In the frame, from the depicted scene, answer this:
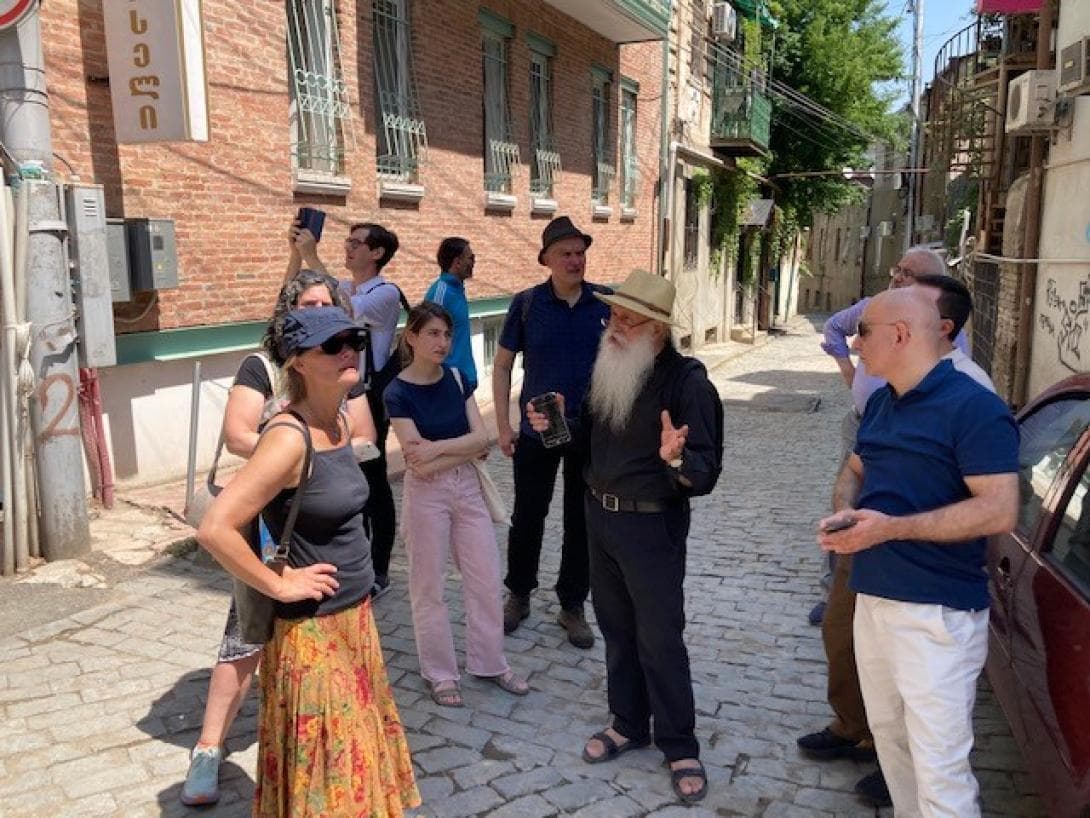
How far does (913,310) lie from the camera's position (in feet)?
8.32

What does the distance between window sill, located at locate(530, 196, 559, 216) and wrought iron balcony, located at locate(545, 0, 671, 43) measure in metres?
2.60

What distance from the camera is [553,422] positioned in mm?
3578

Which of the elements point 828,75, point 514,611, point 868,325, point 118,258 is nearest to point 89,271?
point 118,258

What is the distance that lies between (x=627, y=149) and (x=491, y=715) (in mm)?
13261

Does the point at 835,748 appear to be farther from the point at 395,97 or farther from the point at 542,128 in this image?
the point at 542,128

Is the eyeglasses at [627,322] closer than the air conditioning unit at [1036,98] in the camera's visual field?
Yes

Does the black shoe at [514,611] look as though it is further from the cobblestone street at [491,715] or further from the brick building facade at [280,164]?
the brick building facade at [280,164]

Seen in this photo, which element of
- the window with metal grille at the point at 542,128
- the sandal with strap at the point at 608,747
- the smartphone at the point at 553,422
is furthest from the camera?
the window with metal grille at the point at 542,128

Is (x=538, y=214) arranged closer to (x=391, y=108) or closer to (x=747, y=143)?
(x=391, y=108)

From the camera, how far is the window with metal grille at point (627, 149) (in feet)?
50.4

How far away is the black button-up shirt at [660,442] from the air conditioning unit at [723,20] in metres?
17.6

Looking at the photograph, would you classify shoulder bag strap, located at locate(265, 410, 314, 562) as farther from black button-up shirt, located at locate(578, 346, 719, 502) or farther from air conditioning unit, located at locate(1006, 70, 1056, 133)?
air conditioning unit, located at locate(1006, 70, 1056, 133)

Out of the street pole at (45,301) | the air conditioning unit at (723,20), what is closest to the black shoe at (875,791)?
the street pole at (45,301)

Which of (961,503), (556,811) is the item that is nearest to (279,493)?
(556,811)
